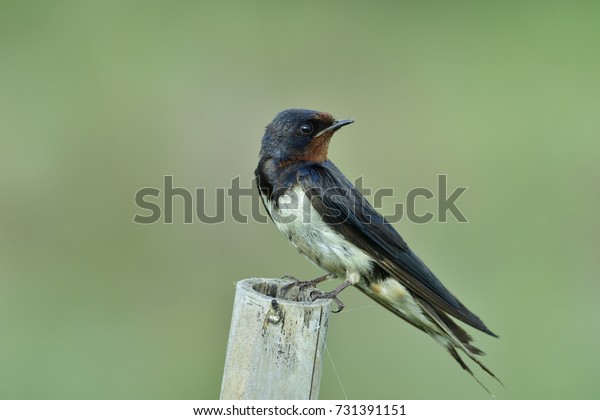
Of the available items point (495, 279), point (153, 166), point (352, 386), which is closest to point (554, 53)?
point (495, 279)

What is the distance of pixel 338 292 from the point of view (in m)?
3.95

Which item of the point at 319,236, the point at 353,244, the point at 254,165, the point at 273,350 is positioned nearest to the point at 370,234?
the point at 353,244

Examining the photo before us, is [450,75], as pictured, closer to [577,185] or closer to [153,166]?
[577,185]

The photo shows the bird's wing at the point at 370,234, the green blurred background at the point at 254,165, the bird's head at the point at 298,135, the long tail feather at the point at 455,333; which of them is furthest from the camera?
the green blurred background at the point at 254,165

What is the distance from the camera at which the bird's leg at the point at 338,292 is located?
3.73m

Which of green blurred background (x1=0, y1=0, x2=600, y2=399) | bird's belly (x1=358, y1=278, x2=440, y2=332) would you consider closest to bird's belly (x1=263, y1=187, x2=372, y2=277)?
bird's belly (x1=358, y1=278, x2=440, y2=332)

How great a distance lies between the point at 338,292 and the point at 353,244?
0.28m

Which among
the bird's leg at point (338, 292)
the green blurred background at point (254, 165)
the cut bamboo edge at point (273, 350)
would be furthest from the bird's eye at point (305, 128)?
the green blurred background at point (254, 165)

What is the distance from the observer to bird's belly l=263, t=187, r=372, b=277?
4109 mm

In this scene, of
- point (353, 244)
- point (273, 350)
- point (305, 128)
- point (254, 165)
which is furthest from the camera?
point (254, 165)

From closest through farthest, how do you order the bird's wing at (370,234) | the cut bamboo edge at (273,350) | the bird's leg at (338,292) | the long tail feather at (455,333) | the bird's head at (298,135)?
the cut bamboo edge at (273,350) → the bird's leg at (338,292) → the long tail feather at (455,333) → the bird's wing at (370,234) → the bird's head at (298,135)

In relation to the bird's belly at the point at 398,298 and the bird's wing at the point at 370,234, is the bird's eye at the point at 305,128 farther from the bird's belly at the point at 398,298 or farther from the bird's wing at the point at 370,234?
the bird's belly at the point at 398,298

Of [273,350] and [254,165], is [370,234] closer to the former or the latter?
[273,350]

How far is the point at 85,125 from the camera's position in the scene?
7.89 m
